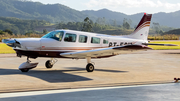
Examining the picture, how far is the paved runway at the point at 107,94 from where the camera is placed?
7.82 meters

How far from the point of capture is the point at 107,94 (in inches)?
333

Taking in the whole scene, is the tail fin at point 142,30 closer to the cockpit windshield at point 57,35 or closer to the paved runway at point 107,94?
the cockpit windshield at point 57,35

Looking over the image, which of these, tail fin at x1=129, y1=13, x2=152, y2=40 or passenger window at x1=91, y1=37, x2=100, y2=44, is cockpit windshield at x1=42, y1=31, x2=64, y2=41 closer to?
passenger window at x1=91, y1=37, x2=100, y2=44

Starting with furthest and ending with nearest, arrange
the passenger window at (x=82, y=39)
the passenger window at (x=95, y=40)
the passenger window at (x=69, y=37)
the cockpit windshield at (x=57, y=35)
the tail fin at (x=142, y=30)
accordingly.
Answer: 1. the tail fin at (x=142, y=30)
2. the passenger window at (x=95, y=40)
3. the passenger window at (x=82, y=39)
4. the passenger window at (x=69, y=37)
5. the cockpit windshield at (x=57, y=35)

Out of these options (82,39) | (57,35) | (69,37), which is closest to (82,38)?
(82,39)

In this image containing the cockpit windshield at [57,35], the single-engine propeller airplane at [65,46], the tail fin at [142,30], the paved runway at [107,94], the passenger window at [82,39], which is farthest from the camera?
the tail fin at [142,30]

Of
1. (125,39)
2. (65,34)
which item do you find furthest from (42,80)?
(125,39)

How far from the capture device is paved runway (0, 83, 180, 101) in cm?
782

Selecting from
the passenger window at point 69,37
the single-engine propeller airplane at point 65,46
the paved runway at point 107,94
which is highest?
the passenger window at point 69,37

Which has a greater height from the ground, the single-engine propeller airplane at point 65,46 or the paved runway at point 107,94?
the single-engine propeller airplane at point 65,46

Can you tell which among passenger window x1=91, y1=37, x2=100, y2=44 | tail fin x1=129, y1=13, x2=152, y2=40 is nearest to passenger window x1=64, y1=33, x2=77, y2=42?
passenger window x1=91, y1=37, x2=100, y2=44

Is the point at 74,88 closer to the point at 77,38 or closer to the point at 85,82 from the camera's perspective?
the point at 85,82

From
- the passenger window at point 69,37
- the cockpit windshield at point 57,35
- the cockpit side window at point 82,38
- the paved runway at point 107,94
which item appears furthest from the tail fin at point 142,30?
the paved runway at point 107,94

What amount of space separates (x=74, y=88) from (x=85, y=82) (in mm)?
1391
